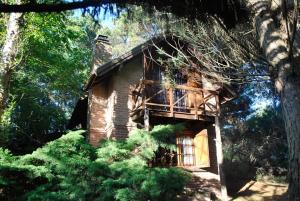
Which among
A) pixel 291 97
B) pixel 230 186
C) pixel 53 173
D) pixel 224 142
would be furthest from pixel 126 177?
pixel 224 142

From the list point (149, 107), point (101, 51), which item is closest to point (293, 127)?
point (149, 107)

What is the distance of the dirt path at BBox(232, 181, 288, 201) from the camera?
1398 centimetres

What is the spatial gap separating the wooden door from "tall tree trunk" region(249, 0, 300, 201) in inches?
405

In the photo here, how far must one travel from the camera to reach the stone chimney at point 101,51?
15961 millimetres

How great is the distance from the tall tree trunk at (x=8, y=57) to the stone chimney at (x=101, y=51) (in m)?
5.10

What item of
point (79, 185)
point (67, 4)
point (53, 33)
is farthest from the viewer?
point (53, 33)

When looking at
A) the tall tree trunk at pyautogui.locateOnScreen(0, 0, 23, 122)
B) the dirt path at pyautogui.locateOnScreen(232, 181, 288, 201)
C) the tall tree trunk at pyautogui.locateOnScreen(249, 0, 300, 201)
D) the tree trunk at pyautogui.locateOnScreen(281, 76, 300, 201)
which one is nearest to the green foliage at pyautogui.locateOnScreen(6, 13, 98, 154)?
the tall tree trunk at pyautogui.locateOnScreen(0, 0, 23, 122)

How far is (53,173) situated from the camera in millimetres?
9922

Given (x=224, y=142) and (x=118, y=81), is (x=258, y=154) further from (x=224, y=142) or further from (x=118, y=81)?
(x=118, y=81)

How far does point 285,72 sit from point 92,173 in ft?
20.1

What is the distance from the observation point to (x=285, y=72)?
4.50 metres

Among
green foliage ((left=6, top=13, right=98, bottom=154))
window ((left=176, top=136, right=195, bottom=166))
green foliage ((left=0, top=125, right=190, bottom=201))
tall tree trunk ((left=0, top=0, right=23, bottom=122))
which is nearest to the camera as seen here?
green foliage ((left=0, top=125, right=190, bottom=201))

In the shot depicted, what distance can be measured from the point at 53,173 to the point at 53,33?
9168 mm

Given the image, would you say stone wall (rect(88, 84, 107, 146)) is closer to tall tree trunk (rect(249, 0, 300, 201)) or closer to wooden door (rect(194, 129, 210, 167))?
wooden door (rect(194, 129, 210, 167))
